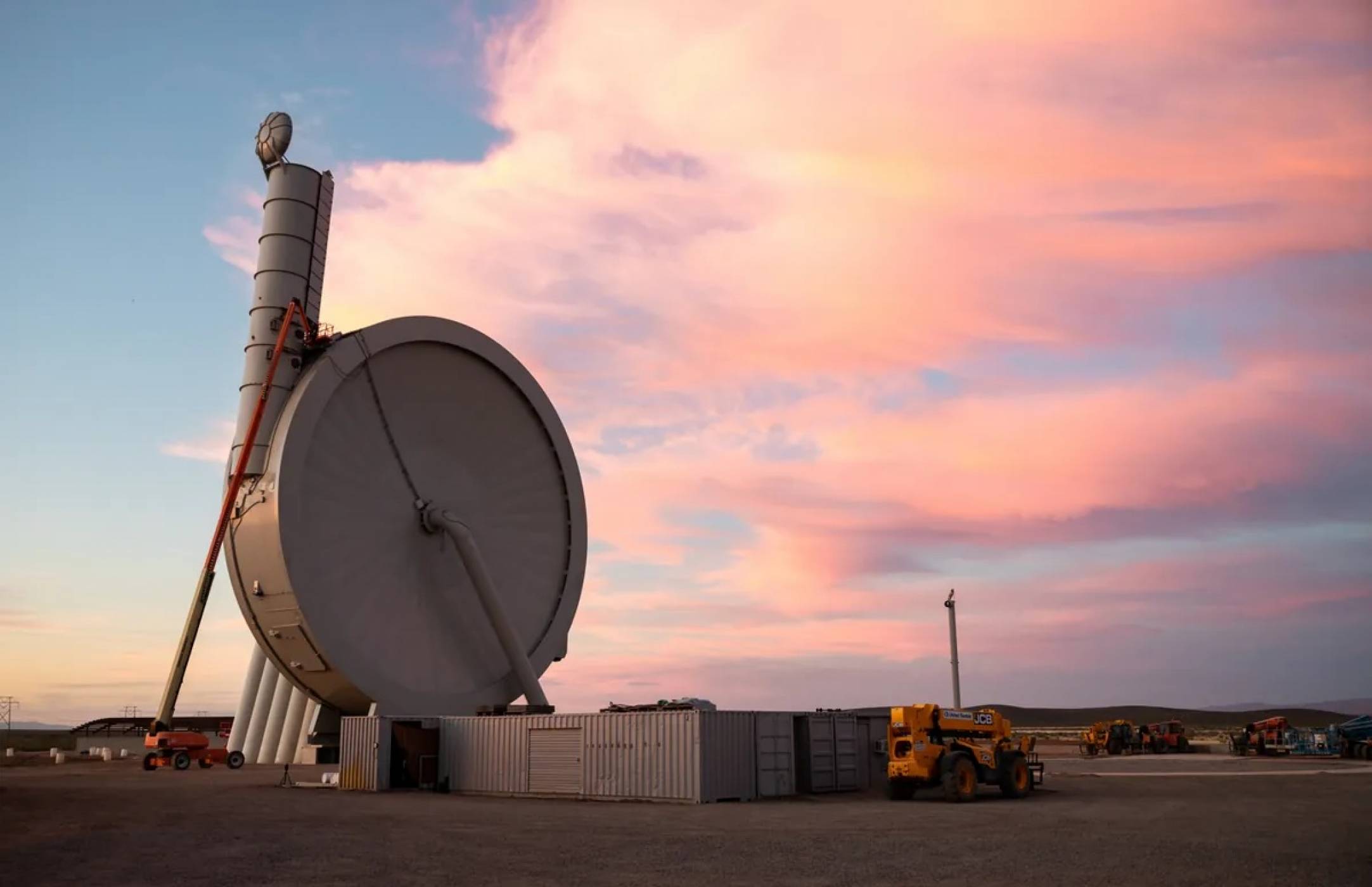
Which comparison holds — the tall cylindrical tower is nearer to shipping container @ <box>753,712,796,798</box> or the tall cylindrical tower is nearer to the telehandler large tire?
shipping container @ <box>753,712,796,798</box>

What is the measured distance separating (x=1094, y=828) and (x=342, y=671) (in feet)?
87.8

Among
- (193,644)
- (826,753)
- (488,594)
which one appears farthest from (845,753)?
(193,644)

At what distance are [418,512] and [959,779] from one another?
24258 mm

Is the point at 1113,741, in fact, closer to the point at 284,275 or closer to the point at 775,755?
the point at 775,755

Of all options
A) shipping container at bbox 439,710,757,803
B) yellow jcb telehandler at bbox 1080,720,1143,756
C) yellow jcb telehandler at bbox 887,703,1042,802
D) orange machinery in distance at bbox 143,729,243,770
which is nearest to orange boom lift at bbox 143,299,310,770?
orange machinery in distance at bbox 143,729,243,770

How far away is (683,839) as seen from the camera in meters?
20.5

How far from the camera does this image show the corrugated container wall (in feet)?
116

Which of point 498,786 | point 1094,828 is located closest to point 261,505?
point 498,786

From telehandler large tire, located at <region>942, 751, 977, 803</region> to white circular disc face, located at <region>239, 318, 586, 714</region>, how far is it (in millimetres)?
21411

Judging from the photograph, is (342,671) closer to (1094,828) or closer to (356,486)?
(356,486)

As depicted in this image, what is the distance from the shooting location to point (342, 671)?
3944 centimetres

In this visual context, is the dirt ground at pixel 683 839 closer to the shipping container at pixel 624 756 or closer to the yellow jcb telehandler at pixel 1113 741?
the shipping container at pixel 624 756

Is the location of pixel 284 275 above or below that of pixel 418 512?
above

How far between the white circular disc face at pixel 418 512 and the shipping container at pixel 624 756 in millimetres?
8603
